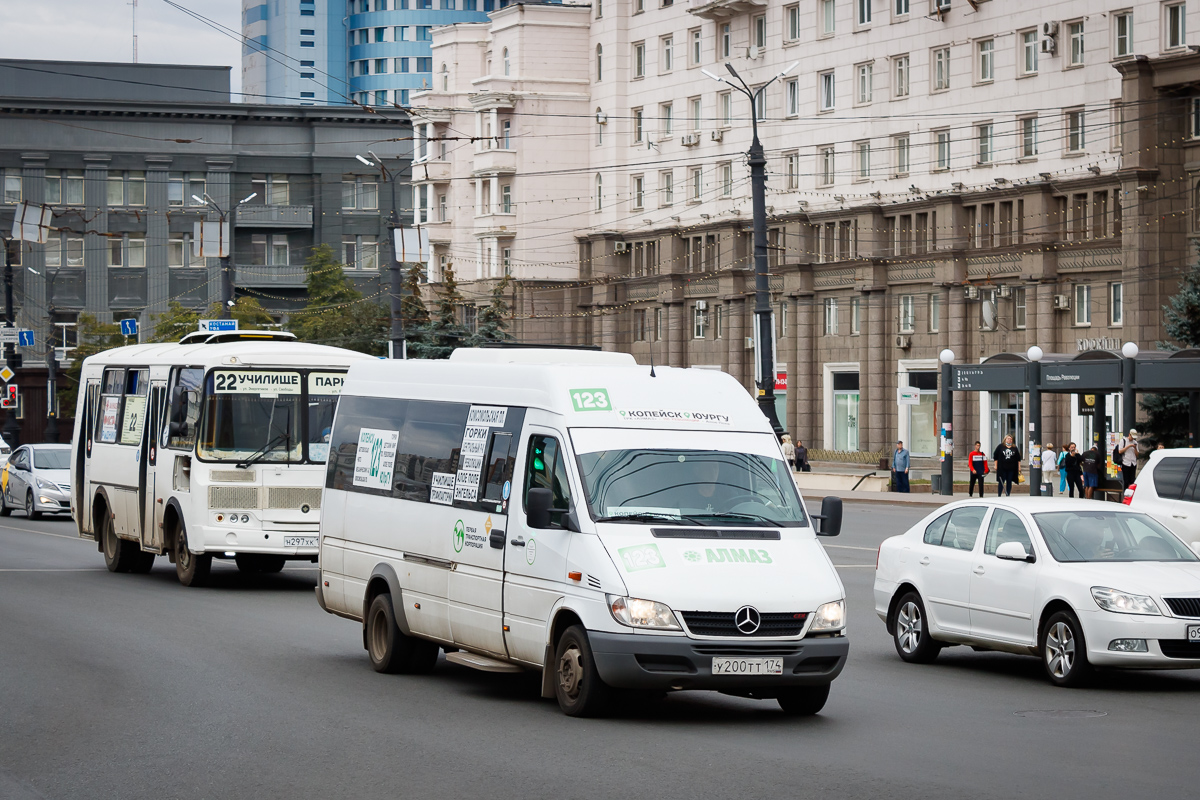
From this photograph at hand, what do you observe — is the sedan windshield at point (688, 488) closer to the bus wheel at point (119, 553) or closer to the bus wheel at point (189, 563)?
the bus wheel at point (189, 563)

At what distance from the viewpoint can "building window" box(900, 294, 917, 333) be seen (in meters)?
60.3

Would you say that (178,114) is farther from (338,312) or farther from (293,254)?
(338,312)

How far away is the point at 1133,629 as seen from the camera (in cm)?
1245

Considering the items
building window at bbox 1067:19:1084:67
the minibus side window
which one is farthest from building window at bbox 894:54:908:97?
the minibus side window

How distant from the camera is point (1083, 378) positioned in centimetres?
4141

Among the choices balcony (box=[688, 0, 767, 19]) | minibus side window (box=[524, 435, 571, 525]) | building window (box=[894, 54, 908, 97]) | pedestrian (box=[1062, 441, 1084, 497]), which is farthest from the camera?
balcony (box=[688, 0, 767, 19])

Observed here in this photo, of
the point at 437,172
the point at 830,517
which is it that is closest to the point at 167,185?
the point at 437,172

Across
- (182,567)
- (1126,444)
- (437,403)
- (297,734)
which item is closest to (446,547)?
(437,403)

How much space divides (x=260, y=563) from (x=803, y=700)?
538 inches

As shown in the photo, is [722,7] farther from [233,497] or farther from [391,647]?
[391,647]

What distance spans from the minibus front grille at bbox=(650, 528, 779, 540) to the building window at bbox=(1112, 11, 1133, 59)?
4478 centimetres

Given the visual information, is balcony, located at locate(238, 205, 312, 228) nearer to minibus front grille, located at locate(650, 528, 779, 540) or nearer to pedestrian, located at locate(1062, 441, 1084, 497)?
pedestrian, located at locate(1062, 441, 1084, 497)

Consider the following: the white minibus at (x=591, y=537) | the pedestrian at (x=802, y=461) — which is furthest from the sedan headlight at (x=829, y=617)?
the pedestrian at (x=802, y=461)

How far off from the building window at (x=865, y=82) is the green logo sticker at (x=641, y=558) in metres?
53.6
